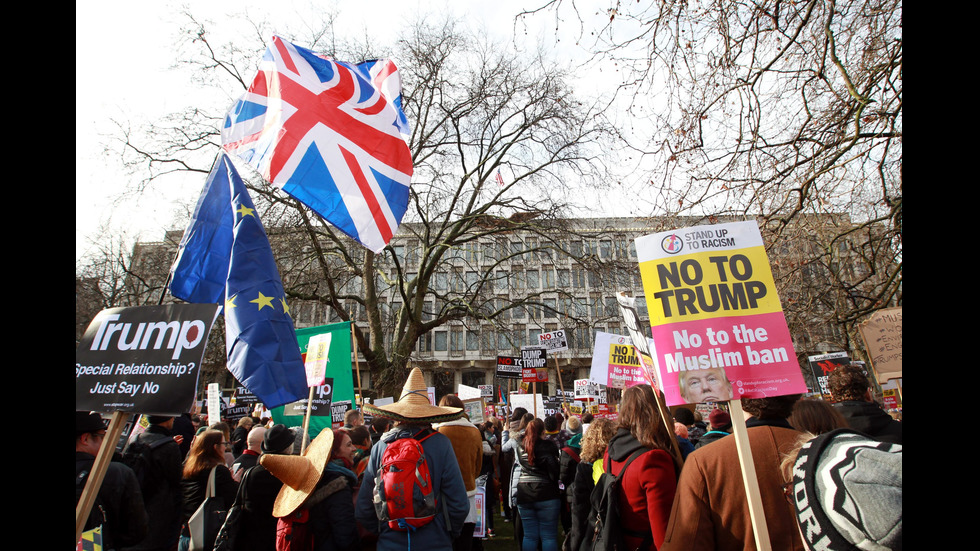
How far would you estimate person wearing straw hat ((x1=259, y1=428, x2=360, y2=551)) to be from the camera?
3543mm

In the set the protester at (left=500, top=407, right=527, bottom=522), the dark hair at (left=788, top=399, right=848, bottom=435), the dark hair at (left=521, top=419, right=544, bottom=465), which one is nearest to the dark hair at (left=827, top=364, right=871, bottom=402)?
the dark hair at (left=788, top=399, right=848, bottom=435)

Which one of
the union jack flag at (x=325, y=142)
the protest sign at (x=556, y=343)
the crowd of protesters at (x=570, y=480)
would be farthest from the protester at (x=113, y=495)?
the protest sign at (x=556, y=343)

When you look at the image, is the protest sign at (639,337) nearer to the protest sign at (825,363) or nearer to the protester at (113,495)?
the protester at (113,495)

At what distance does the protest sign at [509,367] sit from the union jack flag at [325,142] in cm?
959

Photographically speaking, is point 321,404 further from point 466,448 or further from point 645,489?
point 645,489

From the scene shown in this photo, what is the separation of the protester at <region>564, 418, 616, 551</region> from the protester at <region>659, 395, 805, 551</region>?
1.94 metres

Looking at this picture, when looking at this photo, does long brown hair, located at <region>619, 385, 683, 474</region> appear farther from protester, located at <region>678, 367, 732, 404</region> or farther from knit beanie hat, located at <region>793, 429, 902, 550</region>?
knit beanie hat, located at <region>793, 429, 902, 550</region>

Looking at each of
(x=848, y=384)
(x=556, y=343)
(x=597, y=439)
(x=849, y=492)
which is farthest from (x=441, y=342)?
(x=849, y=492)

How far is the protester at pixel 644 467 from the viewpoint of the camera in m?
3.02

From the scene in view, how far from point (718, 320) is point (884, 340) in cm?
596

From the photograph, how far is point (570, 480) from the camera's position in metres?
5.98
